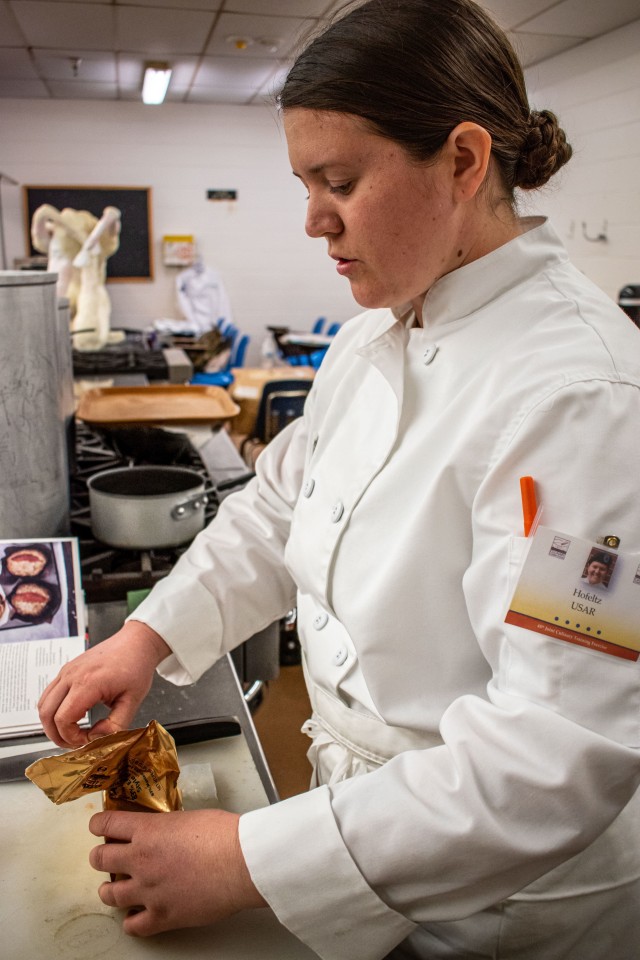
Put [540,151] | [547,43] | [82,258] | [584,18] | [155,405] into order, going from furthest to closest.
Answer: [547,43], [584,18], [82,258], [155,405], [540,151]

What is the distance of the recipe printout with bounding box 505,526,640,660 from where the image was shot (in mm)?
717

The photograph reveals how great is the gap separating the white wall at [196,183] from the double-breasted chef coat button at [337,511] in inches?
335

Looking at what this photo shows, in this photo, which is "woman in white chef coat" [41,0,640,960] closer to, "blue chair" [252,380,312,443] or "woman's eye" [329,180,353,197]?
"woman's eye" [329,180,353,197]

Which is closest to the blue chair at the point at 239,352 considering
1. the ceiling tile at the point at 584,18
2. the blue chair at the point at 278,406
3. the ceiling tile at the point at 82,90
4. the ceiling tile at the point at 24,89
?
the ceiling tile at the point at 82,90

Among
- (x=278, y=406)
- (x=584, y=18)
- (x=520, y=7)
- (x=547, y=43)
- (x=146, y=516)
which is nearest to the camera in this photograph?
(x=146, y=516)

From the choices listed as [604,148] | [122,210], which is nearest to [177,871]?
[604,148]

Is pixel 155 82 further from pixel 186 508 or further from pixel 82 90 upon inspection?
pixel 186 508

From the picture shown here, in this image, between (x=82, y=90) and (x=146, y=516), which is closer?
(x=146, y=516)

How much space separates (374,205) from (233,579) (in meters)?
0.64

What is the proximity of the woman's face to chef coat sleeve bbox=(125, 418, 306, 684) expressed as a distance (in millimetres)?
486

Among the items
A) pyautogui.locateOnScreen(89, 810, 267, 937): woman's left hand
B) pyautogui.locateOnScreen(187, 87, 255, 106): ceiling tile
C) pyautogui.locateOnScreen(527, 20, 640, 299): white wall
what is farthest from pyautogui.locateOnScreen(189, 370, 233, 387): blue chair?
pyautogui.locateOnScreen(89, 810, 267, 937): woman's left hand

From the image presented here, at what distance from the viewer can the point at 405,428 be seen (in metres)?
0.97

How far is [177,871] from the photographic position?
78 cm

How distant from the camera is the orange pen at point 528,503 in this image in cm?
74
